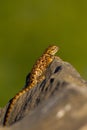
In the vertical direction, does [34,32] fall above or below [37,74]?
above

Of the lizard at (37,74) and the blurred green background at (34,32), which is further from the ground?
the blurred green background at (34,32)

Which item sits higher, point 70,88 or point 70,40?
point 70,40

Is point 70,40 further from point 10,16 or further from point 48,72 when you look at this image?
point 48,72

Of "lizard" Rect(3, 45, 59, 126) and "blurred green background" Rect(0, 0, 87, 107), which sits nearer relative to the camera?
"lizard" Rect(3, 45, 59, 126)

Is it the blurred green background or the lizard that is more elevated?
the blurred green background

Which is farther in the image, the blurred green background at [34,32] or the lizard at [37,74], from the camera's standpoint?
the blurred green background at [34,32]

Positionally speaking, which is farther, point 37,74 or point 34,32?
point 34,32

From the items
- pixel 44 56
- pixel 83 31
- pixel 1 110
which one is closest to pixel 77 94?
pixel 1 110

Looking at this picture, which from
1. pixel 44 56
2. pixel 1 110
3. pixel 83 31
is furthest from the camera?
pixel 83 31
